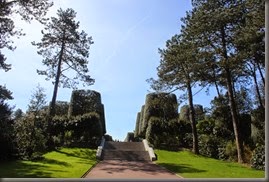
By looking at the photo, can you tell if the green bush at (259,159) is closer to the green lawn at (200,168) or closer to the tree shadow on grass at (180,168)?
the green lawn at (200,168)

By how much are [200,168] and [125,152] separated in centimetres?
532

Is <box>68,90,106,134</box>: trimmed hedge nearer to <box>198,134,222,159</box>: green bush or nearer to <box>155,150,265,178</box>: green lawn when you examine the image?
<box>155,150,265,178</box>: green lawn

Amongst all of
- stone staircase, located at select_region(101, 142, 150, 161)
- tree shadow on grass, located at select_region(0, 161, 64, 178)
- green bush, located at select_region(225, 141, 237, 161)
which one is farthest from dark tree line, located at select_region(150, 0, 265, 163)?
tree shadow on grass, located at select_region(0, 161, 64, 178)

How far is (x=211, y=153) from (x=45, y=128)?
911 centimetres

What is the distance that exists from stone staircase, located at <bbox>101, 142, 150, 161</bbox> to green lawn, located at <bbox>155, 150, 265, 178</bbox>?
836mm

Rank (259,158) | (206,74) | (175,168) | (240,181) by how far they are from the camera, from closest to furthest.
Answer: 1. (240,181)
2. (175,168)
3. (259,158)
4. (206,74)

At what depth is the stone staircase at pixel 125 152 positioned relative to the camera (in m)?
16.6

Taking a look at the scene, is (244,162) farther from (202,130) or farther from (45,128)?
(45,128)

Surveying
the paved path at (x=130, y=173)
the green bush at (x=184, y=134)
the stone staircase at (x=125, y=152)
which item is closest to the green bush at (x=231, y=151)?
the green bush at (x=184, y=134)

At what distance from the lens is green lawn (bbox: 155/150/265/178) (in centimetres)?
1148

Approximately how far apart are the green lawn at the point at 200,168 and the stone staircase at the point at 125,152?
836 mm

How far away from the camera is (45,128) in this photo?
19.5 m

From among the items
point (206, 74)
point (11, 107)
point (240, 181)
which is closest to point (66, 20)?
point (11, 107)

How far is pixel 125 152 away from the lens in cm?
1773
